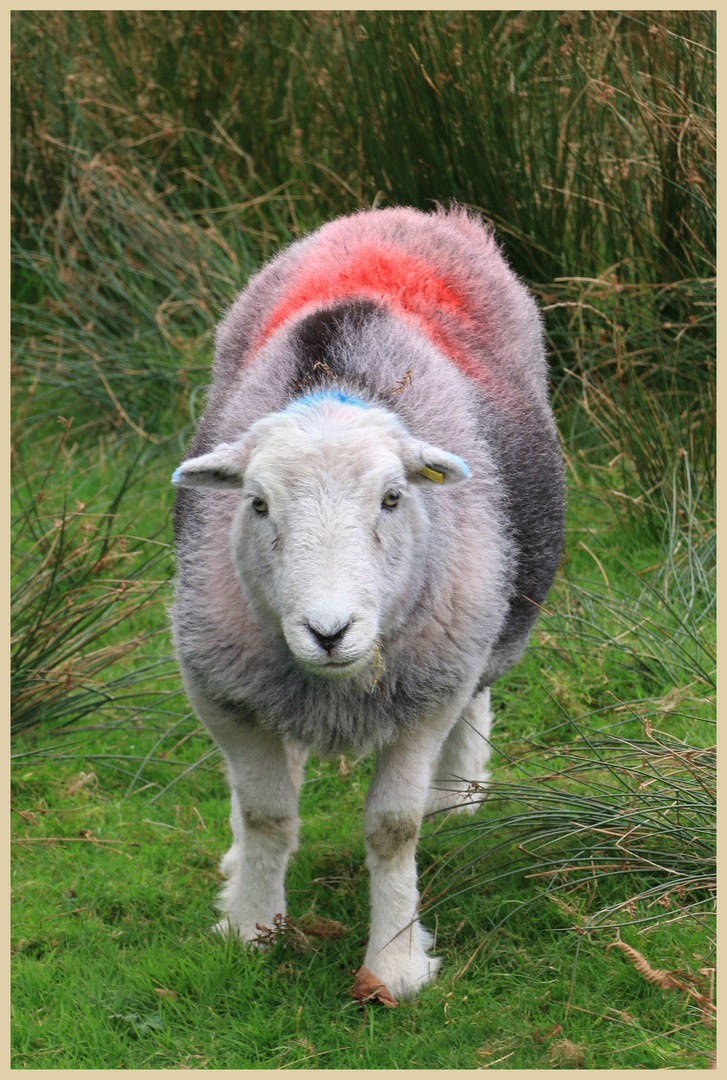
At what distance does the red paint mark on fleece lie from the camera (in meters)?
3.76

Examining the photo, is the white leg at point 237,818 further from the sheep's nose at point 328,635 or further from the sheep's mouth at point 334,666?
the sheep's nose at point 328,635

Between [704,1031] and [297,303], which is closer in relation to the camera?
[704,1031]

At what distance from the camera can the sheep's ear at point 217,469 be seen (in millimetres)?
3213

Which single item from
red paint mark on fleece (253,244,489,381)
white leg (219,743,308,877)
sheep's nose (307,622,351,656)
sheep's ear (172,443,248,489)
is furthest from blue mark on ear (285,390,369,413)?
white leg (219,743,308,877)

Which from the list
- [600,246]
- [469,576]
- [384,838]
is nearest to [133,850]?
[384,838]

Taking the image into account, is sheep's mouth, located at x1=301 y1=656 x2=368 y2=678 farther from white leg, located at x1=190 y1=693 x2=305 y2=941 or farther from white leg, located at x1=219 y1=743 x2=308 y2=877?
white leg, located at x1=219 y1=743 x2=308 y2=877

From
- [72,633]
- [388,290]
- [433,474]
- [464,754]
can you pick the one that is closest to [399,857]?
[464,754]

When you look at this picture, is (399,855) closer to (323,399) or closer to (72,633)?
(323,399)

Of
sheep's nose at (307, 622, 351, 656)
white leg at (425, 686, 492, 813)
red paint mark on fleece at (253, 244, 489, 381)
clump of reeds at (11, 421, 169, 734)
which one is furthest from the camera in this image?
clump of reeds at (11, 421, 169, 734)

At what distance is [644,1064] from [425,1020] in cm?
61

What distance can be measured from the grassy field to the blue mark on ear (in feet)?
3.61

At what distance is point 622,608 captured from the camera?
16.5 ft

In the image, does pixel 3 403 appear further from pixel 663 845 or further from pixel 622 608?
pixel 663 845

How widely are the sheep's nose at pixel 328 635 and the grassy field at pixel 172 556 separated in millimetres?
972
